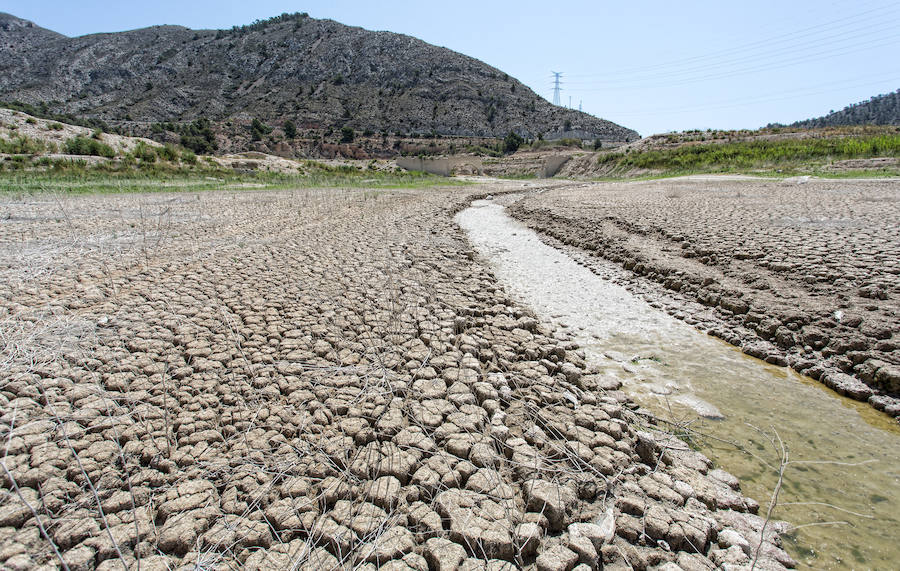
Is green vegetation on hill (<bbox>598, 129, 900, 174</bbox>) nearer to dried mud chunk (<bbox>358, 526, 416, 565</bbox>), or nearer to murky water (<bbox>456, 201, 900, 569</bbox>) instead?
murky water (<bbox>456, 201, 900, 569</bbox>)

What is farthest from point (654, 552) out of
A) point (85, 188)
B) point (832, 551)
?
point (85, 188)

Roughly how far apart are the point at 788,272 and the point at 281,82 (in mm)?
105143

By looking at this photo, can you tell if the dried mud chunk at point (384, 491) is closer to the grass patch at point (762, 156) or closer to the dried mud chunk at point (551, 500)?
the dried mud chunk at point (551, 500)

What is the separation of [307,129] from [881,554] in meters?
87.8

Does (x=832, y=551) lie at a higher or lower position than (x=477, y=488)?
lower

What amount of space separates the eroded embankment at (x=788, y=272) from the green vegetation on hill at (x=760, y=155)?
19825 millimetres

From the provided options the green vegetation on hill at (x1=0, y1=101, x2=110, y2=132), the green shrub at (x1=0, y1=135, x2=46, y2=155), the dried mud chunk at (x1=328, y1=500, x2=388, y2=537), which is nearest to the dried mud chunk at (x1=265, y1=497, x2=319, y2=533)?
the dried mud chunk at (x1=328, y1=500, x2=388, y2=537)

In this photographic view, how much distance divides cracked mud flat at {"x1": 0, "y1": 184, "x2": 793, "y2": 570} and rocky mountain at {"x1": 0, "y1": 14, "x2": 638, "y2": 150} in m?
83.0

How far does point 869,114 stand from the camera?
9269cm

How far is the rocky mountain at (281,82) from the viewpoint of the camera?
83.3m

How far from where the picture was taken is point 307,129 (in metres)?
79.8

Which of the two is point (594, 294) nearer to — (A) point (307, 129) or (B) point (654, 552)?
(B) point (654, 552)

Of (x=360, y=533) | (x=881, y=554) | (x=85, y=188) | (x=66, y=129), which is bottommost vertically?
(x=881, y=554)

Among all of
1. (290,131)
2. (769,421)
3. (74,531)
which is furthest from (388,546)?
(290,131)
